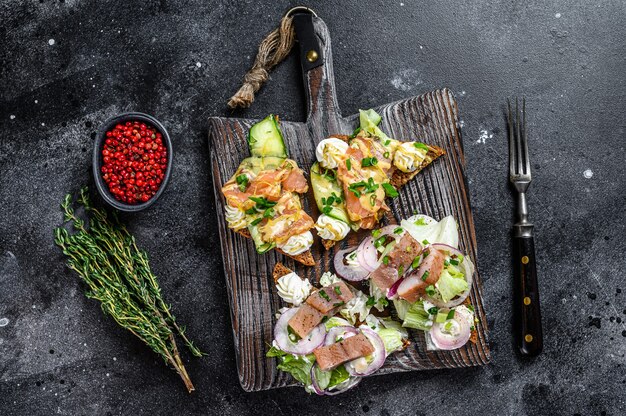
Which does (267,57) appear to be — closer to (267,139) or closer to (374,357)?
(267,139)

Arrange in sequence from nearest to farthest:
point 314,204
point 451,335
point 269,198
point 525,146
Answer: point 269,198 < point 451,335 < point 314,204 < point 525,146

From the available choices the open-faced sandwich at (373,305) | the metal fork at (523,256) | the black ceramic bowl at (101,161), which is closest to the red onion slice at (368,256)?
the open-faced sandwich at (373,305)

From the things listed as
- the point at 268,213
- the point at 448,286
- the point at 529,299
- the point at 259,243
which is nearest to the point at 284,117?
A: the point at 268,213

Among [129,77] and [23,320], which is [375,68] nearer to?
[129,77]

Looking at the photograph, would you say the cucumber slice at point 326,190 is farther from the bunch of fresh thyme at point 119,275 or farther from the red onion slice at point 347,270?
the bunch of fresh thyme at point 119,275

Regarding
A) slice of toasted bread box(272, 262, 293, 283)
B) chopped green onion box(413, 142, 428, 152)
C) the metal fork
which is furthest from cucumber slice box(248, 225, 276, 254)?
the metal fork

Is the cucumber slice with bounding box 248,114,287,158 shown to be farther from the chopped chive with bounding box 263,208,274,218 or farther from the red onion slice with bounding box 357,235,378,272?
the red onion slice with bounding box 357,235,378,272

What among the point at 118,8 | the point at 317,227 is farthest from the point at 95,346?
the point at 118,8
